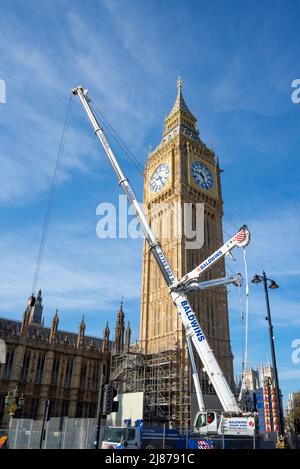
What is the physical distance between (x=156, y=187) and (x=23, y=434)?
39.1 m

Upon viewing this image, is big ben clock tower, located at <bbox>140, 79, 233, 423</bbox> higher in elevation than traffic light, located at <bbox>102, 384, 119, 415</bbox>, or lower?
higher

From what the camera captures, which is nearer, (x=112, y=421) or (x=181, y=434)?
(x=181, y=434)

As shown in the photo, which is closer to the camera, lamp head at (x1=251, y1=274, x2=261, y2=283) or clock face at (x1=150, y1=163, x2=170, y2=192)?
lamp head at (x1=251, y1=274, x2=261, y2=283)

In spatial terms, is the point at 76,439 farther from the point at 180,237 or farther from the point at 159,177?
the point at 159,177

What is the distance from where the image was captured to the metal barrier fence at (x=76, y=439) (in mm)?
20516

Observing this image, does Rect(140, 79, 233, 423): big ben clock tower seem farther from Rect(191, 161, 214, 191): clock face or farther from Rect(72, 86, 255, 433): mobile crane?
Rect(72, 86, 255, 433): mobile crane

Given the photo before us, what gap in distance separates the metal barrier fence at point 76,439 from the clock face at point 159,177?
123 ft

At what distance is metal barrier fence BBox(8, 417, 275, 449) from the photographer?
20516 millimetres

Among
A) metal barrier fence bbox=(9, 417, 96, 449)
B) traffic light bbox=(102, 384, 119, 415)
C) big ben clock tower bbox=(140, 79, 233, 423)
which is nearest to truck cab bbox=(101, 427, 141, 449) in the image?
traffic light bbox=(102, 384, 119, 415)

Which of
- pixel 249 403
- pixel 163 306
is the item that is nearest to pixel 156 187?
pixel 163 306

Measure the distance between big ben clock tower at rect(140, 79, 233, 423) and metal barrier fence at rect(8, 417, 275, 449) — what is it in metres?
18.4

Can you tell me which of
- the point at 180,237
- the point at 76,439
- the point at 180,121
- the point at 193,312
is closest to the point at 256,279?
the point at 193,312
